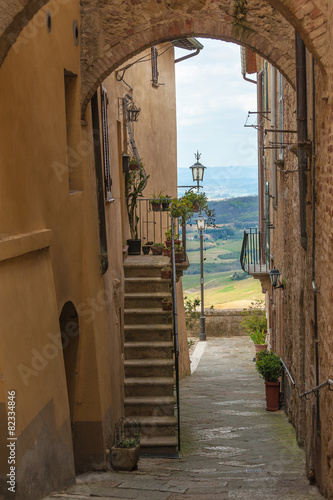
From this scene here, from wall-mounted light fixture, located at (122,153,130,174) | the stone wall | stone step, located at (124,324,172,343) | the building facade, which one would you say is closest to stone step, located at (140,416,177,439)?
the building facade

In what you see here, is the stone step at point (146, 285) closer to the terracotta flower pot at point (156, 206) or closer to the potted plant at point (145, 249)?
the potted plant at point (145, 249)

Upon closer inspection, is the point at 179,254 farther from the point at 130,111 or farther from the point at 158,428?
the point at 158,428

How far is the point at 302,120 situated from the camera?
7152 mm

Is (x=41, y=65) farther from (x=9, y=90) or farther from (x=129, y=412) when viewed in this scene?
(x=129, y=412)

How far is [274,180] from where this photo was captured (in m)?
13.2

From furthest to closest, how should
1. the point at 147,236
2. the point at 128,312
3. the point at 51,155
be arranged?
1. the point at 147,236
2. the point at 128,312
3. the point at 51,155

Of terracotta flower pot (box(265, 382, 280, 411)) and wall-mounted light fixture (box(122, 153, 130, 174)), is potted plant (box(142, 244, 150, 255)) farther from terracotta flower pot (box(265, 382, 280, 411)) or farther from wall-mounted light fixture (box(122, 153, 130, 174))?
terracotta flower pot (box(265, 382, 280, 411))

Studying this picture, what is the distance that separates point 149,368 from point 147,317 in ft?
3.38

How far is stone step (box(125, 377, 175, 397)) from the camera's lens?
9.93 metres

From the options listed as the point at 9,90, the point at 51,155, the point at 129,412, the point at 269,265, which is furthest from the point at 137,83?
the point at 9,90

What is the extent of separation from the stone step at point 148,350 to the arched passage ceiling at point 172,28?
4.10 m

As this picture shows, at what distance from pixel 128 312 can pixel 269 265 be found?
5.39 meters

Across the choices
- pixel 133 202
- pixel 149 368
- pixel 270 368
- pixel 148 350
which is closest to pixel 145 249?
pixel 133 202

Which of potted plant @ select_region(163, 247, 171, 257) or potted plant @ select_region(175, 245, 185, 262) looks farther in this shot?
potted plant @ select_region(163, 247, 171, 257)
